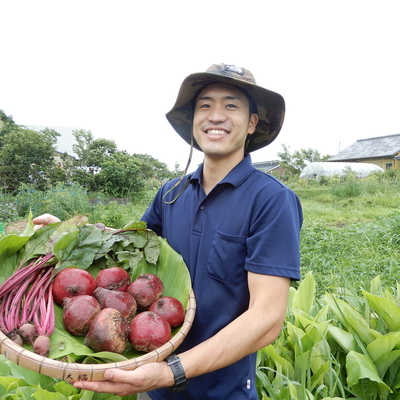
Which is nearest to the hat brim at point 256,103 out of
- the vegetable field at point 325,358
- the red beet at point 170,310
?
the red beet at point 170,310

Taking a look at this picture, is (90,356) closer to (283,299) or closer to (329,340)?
(283,299)

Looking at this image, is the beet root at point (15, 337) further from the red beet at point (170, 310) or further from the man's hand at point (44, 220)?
the man's hand at point (44, 220)

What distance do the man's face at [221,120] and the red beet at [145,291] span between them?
1.92ft

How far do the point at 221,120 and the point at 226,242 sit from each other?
1.69 ft

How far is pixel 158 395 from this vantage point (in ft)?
4.96

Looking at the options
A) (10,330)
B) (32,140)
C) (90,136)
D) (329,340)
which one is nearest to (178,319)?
(10,330)

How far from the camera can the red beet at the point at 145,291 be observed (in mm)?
1347

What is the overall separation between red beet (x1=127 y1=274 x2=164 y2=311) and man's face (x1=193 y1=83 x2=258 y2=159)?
0.59 metres

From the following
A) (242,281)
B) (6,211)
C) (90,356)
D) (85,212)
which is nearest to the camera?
(90,356)

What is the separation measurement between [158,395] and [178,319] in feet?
1.55

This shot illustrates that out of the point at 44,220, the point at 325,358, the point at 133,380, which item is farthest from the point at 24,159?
the point at 133,380

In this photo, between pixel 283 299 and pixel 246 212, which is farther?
pixel 246 212

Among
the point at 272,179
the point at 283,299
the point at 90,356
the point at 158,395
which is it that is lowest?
the point at 158,395

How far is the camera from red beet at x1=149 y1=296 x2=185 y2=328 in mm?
1264
